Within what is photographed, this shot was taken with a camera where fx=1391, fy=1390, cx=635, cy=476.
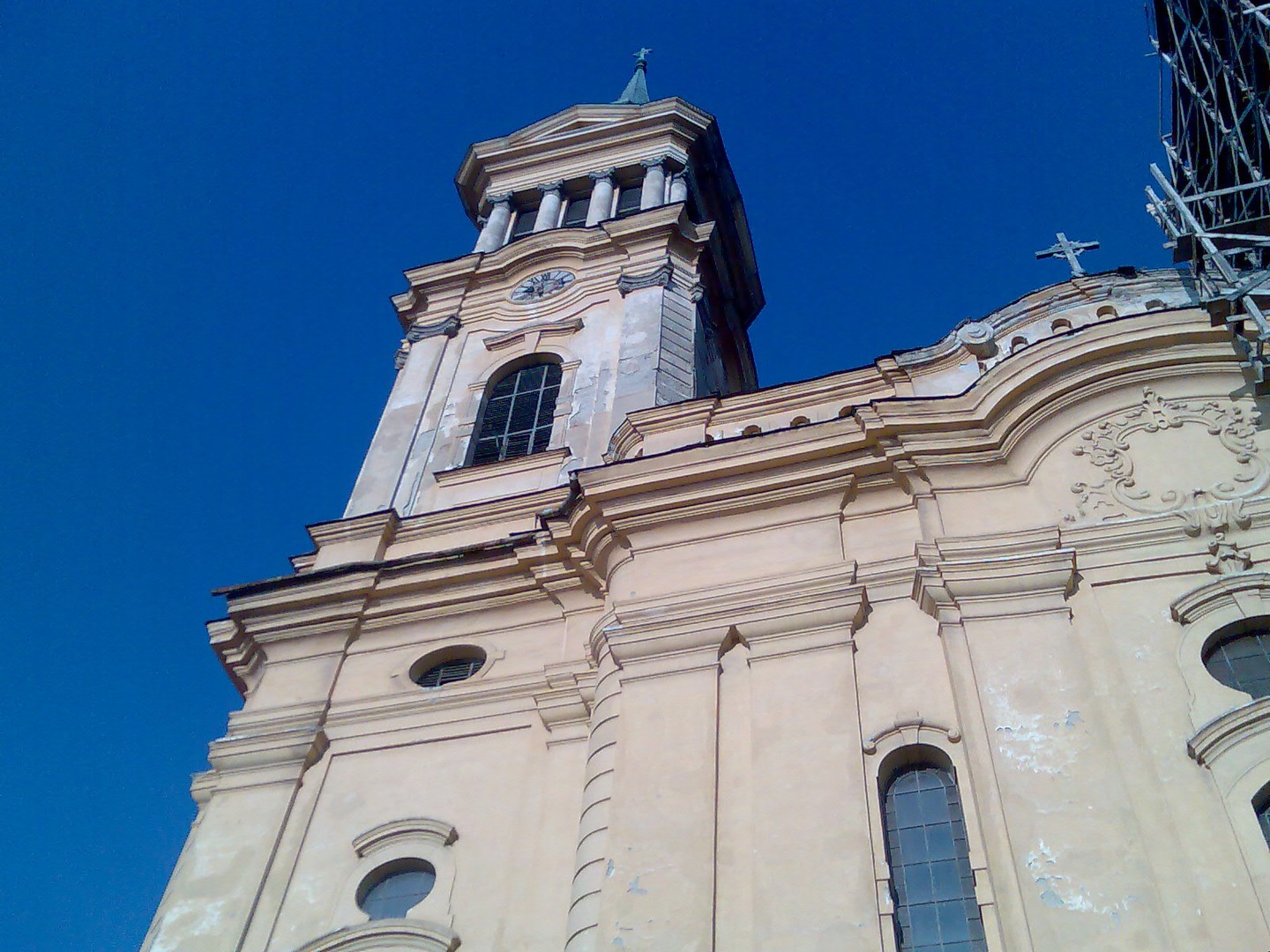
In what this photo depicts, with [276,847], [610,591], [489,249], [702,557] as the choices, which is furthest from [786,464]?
[489,249]

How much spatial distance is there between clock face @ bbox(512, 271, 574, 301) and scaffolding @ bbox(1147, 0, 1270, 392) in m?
9.93

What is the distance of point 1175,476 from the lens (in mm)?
13703

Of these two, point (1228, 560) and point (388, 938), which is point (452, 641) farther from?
point (1228, 560)

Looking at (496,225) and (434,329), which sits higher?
Answer: (496,225)

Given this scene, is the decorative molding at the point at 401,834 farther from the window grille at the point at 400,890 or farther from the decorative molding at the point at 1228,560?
the decorative molding at the point at 1228,560

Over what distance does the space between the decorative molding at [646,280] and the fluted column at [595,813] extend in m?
9.86

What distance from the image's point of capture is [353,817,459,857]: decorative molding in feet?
46.8

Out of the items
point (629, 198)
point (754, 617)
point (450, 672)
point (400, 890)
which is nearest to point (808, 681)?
point (754, 617)

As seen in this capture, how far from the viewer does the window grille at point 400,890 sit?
1396 centimetres

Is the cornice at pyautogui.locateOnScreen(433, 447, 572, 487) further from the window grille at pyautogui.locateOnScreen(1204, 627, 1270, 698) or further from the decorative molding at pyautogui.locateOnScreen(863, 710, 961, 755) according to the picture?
the window grille at pyautogui.locateOnScreen(1204, 627, 1270, 698)

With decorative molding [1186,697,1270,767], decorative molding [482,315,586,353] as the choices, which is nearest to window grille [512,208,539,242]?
decorative molding [482,315,586,353]

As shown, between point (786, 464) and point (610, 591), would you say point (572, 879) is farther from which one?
point (786, 464)

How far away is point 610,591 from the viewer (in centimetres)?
1511

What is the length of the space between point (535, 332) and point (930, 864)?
13.4m
